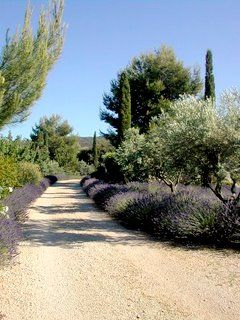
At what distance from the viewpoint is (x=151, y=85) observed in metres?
39.6

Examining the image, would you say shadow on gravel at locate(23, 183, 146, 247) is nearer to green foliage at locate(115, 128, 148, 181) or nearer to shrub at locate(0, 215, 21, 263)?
shrub at locate(0, 215, 21, 263)

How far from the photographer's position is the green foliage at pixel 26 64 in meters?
11.2

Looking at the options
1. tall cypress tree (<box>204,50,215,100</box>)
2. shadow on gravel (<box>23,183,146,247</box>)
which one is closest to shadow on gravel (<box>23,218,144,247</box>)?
shadow on gravel (<box>23,183,146,247</box>)

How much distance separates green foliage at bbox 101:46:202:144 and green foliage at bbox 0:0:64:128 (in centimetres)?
2748

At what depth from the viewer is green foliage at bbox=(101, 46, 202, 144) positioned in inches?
1580

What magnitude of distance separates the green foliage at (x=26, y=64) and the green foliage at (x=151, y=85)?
27.5 meters

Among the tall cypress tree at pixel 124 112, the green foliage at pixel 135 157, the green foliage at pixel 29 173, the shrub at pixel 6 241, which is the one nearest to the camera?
the shrub at pixel 6 241

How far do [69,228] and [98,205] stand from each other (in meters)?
6.82

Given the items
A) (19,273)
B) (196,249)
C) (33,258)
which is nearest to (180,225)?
(196,249)

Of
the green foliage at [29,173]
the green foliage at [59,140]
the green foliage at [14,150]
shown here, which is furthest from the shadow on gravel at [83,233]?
the green foliage at [59,140]

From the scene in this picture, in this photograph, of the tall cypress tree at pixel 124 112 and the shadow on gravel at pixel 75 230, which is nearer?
the shadow on gravel at pixel 75 230

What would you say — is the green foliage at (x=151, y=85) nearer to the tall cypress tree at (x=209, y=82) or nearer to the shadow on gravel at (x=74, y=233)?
the tall cypress tree at (x=209, y=82)

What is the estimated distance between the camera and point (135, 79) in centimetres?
4088

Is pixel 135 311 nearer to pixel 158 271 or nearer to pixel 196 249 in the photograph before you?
pixel 158 271
